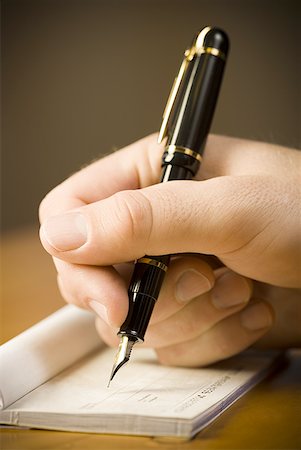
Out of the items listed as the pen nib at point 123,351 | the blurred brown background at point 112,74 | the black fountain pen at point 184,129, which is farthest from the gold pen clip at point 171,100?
the blurred brown background at point 112,74

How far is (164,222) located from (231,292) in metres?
0.22

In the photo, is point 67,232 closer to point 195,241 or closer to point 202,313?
point 195,241

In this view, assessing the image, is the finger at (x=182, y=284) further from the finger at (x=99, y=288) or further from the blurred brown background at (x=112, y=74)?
the blurred brown background at (x=112, y=74)

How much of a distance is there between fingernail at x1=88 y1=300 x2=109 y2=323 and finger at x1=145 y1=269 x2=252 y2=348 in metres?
0.11

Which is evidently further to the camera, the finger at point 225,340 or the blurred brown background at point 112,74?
the blurred brown background at point 112,74

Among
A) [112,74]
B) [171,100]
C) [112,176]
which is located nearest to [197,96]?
[171,100]

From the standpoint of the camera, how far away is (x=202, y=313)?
1.01m

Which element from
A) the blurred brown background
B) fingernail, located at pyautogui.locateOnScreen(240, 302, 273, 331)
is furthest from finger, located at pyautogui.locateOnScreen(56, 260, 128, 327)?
the blurred brown background

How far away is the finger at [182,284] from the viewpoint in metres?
0.96

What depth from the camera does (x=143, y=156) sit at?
1044 millimetres

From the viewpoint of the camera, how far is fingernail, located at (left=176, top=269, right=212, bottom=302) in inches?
37.7

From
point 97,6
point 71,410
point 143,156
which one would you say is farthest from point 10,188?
point 71,410

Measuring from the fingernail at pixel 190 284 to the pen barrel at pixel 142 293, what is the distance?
0.07 m

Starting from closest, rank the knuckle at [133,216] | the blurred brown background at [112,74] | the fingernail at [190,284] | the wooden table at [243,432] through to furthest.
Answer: the wooden table at [243,432], the knuckle at [133,216], the fingernail at [190,284], the blurred brown background at [112,74]
